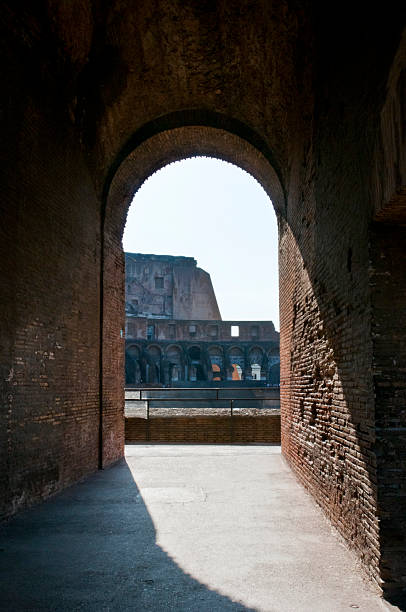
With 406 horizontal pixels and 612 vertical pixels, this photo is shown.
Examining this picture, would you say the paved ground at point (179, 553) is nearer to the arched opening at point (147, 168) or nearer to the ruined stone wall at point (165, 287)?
the arched opening at point (147, 168)

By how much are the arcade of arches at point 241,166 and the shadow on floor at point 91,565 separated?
0.68 m

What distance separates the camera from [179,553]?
5.21 metres

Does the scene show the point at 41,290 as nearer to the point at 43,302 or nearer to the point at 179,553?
the point at 43,302

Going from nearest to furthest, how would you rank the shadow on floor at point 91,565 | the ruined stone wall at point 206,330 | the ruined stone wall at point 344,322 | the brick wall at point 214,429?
1. the shadow on floor at point 91,565
2. the ruined stone wall at point 344,322
3. the brick wall at point 214,429
4. the ruined stone wall at point 206,330

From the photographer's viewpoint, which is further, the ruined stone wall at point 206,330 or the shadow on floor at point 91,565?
the ruined stone wall at point 206,330

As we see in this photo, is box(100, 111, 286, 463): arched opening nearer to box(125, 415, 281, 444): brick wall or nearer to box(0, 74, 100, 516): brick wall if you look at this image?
box(0, 74, 100, 516): brick wall

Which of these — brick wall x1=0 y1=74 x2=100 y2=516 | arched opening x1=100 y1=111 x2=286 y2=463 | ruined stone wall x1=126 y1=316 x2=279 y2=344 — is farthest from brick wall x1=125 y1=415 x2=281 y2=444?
ruined stone wall x1=126 y1=316 x2=279 y2=344

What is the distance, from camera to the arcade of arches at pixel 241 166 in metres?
4.34

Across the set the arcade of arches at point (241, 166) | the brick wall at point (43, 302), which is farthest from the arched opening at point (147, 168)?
the brick wall at point (43, 302)

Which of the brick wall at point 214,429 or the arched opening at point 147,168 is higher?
the arched opening at point 147,168

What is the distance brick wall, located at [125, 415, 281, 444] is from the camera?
14.5m

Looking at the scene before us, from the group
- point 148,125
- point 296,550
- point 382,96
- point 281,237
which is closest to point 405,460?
point 296,550

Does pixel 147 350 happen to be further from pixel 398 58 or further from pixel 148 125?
pixel 398 58

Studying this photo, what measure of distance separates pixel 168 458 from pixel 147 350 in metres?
28.6
